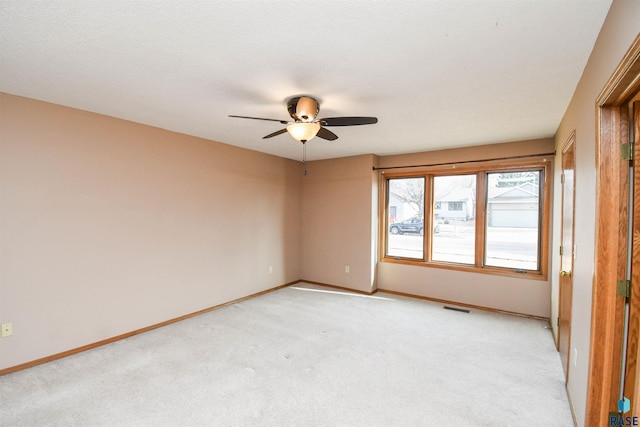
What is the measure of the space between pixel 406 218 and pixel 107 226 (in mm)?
4221

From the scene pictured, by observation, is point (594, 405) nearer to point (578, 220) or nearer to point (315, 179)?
point (578, 220)

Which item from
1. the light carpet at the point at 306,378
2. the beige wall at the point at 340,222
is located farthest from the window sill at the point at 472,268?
the light carpet at the point at 306,378

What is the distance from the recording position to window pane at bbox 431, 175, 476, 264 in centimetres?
444

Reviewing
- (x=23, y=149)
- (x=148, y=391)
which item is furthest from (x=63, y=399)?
(x=23, y=149)

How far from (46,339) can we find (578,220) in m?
4.55

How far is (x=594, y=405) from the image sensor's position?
1.56 meters

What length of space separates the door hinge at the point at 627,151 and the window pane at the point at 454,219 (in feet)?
9.95

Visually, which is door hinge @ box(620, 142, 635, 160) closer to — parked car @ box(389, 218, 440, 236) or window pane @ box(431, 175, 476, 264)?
window pane @ box(431, 175, 476, 264)

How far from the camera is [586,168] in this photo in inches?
73.6

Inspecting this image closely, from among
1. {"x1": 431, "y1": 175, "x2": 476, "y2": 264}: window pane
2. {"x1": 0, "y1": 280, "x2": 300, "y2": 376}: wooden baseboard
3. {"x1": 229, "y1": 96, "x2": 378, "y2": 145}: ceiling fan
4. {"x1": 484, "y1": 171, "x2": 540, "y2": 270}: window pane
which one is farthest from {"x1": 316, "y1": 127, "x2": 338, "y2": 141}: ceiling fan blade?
{"x1": 0, "y1": 280, "x2": 300, "y2": 376}: wooden baseboard

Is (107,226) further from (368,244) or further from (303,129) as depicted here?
(368,244)

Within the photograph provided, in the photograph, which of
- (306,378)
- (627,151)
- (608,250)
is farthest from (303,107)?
(306,378)

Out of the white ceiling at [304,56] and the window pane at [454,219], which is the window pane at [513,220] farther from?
the white ceiling at [304,56]

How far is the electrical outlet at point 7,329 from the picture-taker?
97.8 inches
